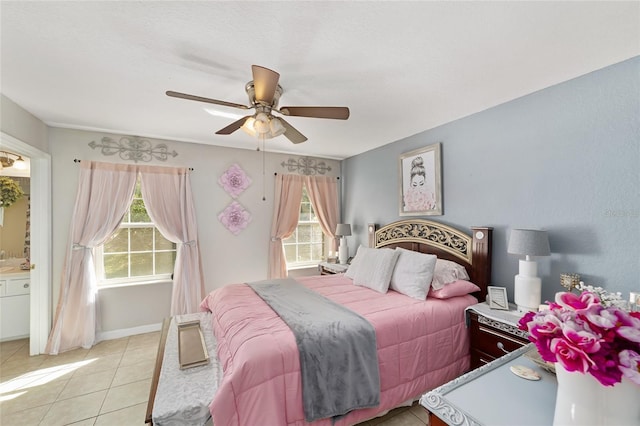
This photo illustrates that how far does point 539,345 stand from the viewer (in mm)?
871

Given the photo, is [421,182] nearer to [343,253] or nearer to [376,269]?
[376,269]

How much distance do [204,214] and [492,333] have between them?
358 cm

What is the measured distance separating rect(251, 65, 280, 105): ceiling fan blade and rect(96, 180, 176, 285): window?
105 inches

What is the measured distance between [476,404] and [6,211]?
571 centimetres

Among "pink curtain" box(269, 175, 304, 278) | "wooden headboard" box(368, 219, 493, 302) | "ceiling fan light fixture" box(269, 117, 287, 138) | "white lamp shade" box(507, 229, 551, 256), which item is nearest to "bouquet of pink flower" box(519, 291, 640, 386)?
"white lamp shade" box(507, 229, 551, 256)

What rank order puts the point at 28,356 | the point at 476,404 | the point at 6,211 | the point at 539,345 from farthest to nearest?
the point at 6,211, the point at 28,356, the point at 476,404, the point at 539,345

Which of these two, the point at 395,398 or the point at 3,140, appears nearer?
the point at 395,398

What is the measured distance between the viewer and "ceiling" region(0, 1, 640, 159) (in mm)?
1370

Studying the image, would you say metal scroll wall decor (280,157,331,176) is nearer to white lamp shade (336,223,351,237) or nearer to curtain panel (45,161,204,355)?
white lamp shade (336,223,351,237)

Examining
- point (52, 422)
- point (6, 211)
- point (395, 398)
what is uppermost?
point (6, 211)

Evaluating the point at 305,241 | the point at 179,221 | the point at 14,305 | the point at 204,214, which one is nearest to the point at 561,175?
the point at 305,241

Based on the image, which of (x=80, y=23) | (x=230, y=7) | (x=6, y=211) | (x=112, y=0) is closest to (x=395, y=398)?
(x=230, y=7)

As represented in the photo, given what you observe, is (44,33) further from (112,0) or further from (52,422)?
(52,422)

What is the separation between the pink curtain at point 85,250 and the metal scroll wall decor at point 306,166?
7.46 feet
